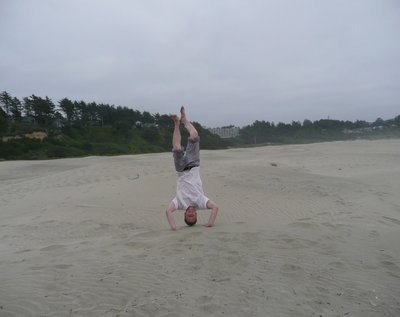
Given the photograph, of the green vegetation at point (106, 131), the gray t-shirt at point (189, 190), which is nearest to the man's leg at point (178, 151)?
the gray t-shirt at point (189, 190)

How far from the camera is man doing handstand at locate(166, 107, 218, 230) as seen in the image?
630 centimetres

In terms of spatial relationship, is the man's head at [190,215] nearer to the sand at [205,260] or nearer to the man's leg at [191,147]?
the sand at [205,260]

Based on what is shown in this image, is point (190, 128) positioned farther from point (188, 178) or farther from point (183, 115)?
point (188, 178)

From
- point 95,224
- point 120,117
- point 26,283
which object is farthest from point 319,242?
point 120,117

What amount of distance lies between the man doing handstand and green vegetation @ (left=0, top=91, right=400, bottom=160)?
104 feet

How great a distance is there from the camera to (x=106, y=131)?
49750 millimetres

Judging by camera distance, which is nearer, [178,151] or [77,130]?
[178,151]

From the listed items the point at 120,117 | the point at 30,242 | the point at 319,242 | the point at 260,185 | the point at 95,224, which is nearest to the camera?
the point at 319,242

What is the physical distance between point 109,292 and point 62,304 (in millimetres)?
476

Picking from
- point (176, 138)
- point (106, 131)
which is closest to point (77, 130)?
point (106, 131)

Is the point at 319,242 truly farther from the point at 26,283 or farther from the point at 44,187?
the point at 44,187

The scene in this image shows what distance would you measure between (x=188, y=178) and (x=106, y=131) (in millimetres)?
45489

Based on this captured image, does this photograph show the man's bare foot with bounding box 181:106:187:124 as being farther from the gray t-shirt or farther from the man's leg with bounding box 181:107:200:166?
the gray t-shirt

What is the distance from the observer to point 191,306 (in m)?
3.41
